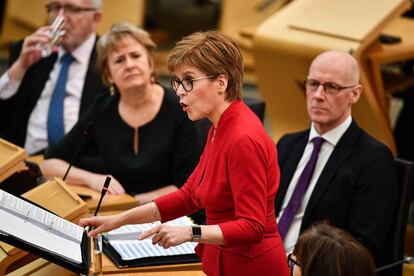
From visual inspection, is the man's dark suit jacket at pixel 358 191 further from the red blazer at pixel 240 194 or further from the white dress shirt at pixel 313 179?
the red blazer at pixel 240 194

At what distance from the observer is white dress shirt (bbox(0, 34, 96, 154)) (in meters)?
4.13

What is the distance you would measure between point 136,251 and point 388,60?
2.03 metres

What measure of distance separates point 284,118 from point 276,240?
88.6 inches

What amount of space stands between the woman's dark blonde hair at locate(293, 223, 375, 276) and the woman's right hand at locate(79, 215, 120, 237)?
1.78 ft

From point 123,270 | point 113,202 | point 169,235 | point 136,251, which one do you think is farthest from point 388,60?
point 169,235

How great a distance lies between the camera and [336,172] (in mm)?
3027

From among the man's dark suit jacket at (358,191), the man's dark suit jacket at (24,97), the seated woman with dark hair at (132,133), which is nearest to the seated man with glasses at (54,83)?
the man's dark suit jacket at (24,97)

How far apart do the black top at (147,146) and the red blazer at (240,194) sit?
1000 mm

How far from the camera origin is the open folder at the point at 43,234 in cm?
→ 214

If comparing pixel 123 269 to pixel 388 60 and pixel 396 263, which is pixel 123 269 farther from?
pixel 388 60

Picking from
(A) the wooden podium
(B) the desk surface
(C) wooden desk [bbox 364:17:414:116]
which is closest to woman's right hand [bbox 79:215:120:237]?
(B) the desk surface

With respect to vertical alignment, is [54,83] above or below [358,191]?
above

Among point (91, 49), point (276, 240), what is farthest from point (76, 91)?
point (276, 240)

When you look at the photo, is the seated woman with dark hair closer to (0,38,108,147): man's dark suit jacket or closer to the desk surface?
(0,38,108,147): man's dark suit jacket
